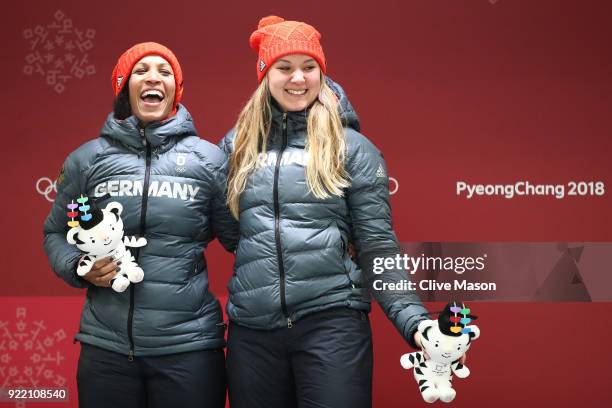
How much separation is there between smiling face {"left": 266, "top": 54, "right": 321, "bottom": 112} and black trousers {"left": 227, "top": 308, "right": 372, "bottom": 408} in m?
0.59

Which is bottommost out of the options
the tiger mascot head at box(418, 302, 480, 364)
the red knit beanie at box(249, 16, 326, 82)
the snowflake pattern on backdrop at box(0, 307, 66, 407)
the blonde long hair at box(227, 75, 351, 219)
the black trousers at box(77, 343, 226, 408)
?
the black trousers at box(77, 343, 226, 408)

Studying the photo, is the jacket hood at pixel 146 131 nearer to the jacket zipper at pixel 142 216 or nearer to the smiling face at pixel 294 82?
the jacket zipper at pixel 142 216

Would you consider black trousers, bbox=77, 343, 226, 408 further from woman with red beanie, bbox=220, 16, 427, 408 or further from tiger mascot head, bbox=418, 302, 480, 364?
tiger mascot head, bbox=418, 302, 480, 364

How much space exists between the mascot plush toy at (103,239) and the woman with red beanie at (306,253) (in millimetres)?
289

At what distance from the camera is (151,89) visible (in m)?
2.23

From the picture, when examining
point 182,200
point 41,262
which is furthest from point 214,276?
point 182,200

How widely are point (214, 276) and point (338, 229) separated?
984 millimetres

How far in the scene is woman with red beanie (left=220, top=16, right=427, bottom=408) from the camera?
2.02 metres

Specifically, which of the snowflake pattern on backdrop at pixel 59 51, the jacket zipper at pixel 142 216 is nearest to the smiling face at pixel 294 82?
the jacket zipper at pixel 142 216

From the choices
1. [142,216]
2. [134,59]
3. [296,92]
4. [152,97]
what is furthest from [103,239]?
[296,92]

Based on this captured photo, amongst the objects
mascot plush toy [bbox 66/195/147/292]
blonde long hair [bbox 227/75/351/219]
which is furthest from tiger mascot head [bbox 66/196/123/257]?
blonde long hair [bbox 227/75/351/219]

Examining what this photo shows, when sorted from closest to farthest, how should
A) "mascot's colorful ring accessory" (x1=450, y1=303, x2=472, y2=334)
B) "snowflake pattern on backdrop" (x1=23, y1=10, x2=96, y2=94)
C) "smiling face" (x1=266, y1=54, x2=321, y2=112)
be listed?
"mascot's colorful ring accessory" (x1=450, y1=303, x2=472, y2=334), "smiling face" (x1=266, y1=54, x2=321, y2=112), "snowflake pattern on backdrop" (x1=23, y1=10, x2=96, y2=94)

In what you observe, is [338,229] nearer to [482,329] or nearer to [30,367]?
[482,329]

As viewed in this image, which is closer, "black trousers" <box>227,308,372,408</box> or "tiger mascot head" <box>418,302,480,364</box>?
"tiger mascot head" <box>418,302,480,364</box>
